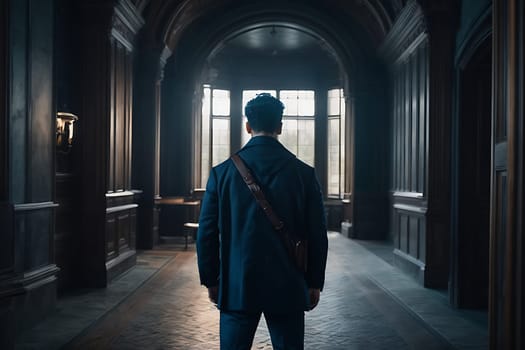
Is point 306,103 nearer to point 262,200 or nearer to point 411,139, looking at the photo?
point 411,139

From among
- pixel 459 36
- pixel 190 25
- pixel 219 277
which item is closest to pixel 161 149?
pixel 190 25

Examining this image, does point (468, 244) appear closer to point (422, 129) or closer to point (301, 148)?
point (422, 129)

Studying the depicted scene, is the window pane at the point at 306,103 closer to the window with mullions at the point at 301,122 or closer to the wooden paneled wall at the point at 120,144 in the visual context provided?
the window with mullions at the point at 301,122

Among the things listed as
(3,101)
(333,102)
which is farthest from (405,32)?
(333,102)

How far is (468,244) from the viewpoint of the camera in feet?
19.7

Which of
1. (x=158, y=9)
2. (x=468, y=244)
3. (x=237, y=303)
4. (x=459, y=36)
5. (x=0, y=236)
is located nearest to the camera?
(x=237, y=303)

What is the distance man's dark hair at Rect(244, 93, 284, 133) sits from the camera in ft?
8.03

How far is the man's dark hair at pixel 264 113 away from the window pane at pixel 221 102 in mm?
14308

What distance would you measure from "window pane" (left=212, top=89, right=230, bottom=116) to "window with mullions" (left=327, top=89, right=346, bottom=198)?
3053 millimetres

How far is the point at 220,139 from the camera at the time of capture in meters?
16.7

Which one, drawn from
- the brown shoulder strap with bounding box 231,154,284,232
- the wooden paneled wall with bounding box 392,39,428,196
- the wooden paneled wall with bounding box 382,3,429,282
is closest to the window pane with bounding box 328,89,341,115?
the wooden paneled wall with bounding box 392,39,428,196

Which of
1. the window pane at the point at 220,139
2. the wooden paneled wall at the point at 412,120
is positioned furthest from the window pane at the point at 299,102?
the wooden paneled wall at the point at 412,120

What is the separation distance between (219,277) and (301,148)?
14878 millimetres

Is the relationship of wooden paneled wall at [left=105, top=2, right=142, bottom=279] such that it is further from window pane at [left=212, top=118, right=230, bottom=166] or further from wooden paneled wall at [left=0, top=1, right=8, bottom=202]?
window pane at [left=212, top=118, right=230, bottom=166]
